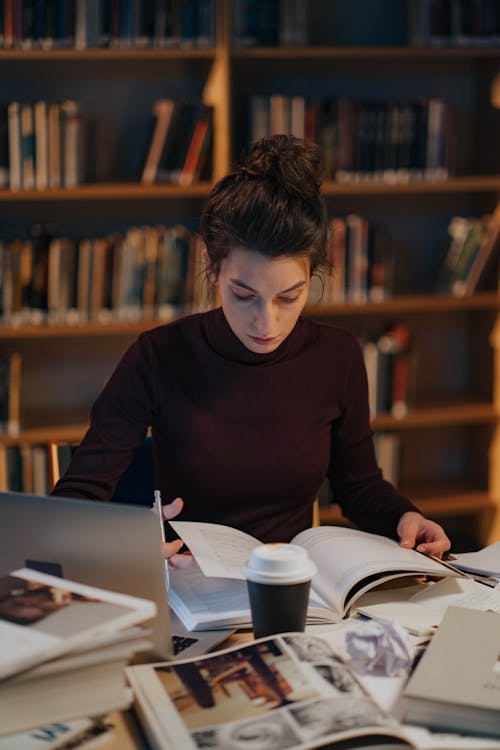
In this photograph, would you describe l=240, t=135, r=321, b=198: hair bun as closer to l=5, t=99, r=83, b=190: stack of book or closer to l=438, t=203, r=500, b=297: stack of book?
l=5, t=99, r=83, b=190: stack of book

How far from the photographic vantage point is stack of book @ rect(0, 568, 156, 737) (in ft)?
2.94

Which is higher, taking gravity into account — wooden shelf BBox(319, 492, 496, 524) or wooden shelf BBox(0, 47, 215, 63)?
wooden shelf BBox(0, 47, 215, 63)

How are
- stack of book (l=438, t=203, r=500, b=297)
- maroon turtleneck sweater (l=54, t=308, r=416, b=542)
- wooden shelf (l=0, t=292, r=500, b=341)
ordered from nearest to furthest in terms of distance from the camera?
maroon turtleneck sweater (l=54, t=308, r=416, b=542) → wooden shelf (l=0, t=292, r=500, b=341) → stack of book (l=438, t=203, r=500, b=297)

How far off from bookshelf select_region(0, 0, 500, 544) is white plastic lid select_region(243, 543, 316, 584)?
85.4 inches

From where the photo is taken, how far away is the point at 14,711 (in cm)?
90

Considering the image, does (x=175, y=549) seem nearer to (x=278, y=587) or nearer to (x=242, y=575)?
(x=242, y=575)

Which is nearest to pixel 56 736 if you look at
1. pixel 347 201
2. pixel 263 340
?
pixel 263 340

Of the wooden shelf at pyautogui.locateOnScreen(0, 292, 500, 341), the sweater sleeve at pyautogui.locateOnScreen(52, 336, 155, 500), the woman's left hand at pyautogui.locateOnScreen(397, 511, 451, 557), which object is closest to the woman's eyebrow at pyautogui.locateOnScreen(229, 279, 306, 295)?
the sweater sleeve at pyautogui.locateOnScreen(52, 336, 155, 500)

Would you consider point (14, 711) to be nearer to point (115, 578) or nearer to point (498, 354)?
point (115, 578)

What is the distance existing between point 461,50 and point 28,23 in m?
1.35

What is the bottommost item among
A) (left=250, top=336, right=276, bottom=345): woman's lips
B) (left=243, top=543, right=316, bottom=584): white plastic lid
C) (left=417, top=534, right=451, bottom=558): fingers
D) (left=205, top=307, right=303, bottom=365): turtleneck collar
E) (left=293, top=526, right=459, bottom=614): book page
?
(left=417, top=534, right=451, bottom=558): fingers

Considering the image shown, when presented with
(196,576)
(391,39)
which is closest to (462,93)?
(391,39)

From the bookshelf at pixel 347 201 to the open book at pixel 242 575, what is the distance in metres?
1.92

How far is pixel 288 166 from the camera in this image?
154 centimetres
